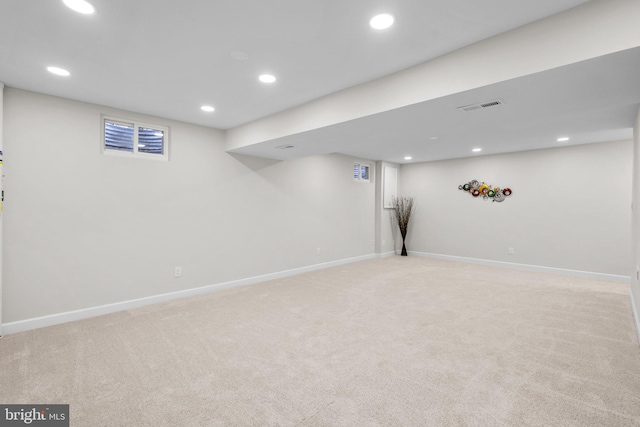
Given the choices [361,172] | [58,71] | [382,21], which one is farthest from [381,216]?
[58,71]

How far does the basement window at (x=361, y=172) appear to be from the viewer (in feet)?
23.0

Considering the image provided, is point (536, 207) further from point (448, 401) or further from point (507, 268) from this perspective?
point (448, 401)

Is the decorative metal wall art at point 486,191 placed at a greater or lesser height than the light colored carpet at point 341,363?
greater

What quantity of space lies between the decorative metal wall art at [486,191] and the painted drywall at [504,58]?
4.71m

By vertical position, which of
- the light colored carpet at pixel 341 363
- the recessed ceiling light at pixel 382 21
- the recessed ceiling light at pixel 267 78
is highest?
the recessed ceiling light at pixel 382 21

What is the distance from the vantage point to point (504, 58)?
83.5 inches

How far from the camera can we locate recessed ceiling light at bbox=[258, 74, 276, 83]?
9.04 feet

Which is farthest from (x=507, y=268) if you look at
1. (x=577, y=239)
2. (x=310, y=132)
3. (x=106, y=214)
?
(x=106, y=214)

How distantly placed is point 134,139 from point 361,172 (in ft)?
15.6

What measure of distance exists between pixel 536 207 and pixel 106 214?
7045 millimetres

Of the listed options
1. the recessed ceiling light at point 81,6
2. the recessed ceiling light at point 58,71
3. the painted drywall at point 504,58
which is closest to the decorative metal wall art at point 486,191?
the painted drywall at point 504,58

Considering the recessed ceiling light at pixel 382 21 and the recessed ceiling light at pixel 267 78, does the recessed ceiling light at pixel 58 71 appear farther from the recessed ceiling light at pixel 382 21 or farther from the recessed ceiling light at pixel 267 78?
the recessed ceiling light at pixel 382 21

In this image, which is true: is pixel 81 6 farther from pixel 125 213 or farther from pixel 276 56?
pixel 125 213

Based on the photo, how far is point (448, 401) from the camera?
1.89 m
